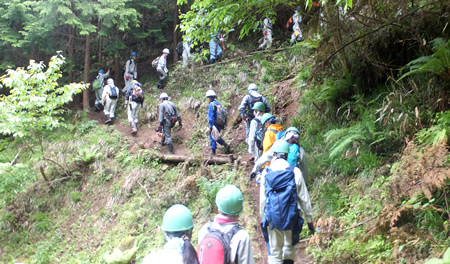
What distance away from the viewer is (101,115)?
53.7ft

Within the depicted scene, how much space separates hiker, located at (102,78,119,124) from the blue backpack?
11.5 meters

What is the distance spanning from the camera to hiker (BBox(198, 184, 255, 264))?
10.7 feet

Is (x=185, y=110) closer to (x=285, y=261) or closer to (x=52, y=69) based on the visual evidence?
(x=52, y=69)

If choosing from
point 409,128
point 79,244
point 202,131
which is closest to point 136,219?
point 79,244

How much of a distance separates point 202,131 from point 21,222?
664cm

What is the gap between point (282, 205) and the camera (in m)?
4.59

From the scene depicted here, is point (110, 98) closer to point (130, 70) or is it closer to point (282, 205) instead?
point (130, 70)

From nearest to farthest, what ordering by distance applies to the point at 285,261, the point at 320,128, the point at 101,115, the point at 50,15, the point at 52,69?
the point at 285,261 → the point at 320,128 → the point at 52,69 → the point at 50,15 → the point at 101,115

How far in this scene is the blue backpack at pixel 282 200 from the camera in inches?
181

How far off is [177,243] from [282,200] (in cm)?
185

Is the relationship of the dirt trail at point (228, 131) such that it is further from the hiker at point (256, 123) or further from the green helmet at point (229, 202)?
the green helmet at point (229, 202)

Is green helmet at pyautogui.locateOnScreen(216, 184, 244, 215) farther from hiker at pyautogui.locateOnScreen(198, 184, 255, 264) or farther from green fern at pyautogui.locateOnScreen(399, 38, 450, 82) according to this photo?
green fern at pyautogui.locateOnScreen(399, 38, 450, 82)

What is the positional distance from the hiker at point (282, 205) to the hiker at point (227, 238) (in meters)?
1.13

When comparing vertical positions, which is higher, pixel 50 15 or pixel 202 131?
pixel 50 15
